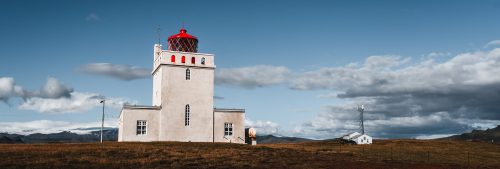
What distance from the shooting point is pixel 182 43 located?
59.8m

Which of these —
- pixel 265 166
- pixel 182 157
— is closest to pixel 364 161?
pixel 265 166

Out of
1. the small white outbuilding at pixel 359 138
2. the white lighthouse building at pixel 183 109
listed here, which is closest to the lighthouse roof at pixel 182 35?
the white lighthouse building at pixel 183 109

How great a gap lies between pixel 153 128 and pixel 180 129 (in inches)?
111

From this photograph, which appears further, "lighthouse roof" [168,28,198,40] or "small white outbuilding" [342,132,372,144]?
"small white outbuilding" [342,132,372,144]

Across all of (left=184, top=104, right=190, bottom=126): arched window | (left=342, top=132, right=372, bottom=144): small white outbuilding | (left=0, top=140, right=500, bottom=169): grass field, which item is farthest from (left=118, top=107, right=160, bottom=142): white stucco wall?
(left=342, top=132, right=372, bottom=144): small white outbuilding

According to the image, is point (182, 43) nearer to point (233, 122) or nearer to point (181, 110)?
point (181, 110)

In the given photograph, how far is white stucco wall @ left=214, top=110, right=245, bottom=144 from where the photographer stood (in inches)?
2359

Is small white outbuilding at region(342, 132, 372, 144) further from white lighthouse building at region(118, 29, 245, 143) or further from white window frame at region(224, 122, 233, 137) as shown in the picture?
white window frame at region(224, 122, 233, 137)

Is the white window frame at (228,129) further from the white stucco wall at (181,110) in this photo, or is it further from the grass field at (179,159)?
the grass field at (179,159)

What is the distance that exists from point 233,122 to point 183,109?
585 centimetres

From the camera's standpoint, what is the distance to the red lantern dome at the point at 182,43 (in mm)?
59750

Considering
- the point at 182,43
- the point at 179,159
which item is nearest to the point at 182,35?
the point at 182,43

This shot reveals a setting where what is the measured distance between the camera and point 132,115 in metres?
56.6

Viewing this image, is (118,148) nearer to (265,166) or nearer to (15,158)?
(15,158)
